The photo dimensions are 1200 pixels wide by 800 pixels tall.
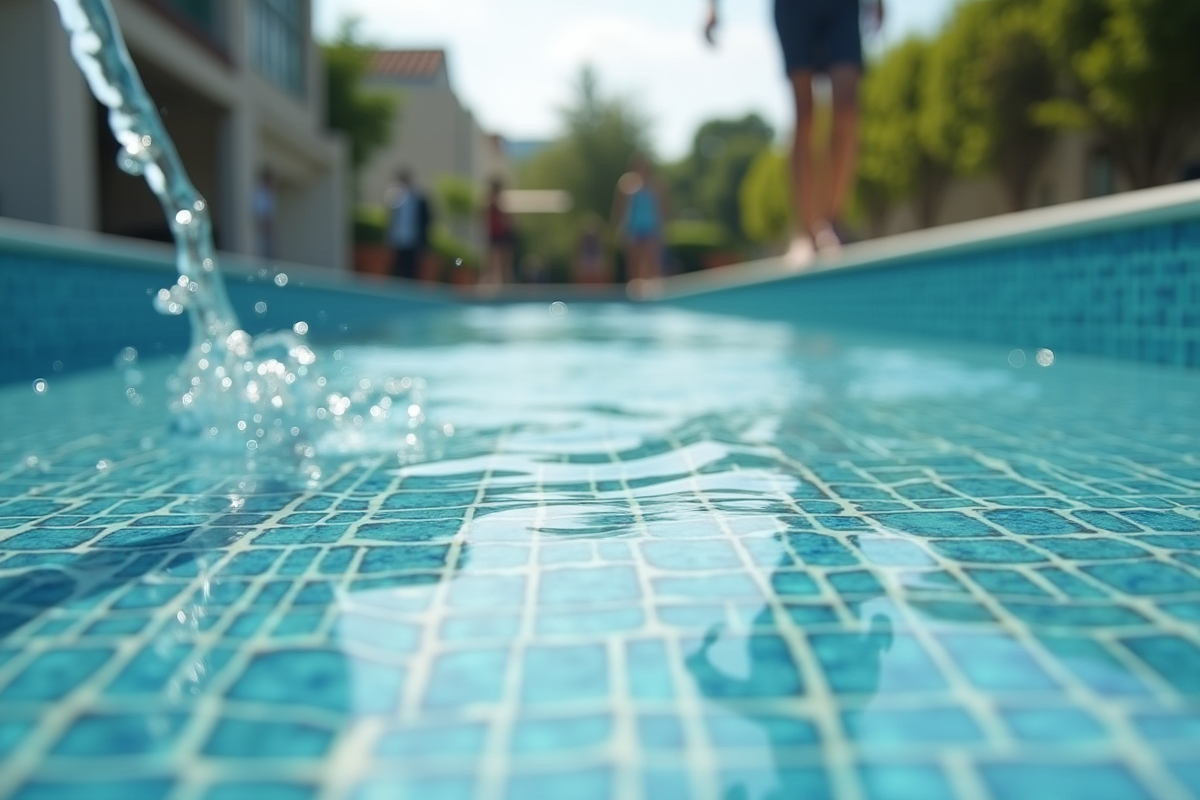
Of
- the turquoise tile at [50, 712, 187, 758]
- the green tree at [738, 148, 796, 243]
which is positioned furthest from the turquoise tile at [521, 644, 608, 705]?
the green tree at [738, 148, 796, 243]

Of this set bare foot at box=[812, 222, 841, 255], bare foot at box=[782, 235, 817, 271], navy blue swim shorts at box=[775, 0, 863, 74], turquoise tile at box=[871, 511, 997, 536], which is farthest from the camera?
bare foot at box=[782, 235, 817, 271]

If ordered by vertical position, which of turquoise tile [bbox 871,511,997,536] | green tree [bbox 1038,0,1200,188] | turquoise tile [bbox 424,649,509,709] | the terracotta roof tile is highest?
the terracotta roof tile

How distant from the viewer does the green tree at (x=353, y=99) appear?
20672 millimetres

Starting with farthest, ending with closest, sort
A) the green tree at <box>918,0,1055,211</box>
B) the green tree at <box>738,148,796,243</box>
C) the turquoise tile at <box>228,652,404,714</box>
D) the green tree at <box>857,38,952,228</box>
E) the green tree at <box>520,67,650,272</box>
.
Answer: the green tree at <box>520,67,650,272</box> < the green tree at <box>738,148,796,243</box> < the green tree at <box>857,38,952,228</box> < the green tree at <box>918,0,1055,211</box> < the turquoise tile at <box>228,652,404,714</box>

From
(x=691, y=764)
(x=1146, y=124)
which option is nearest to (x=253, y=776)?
(x=691, y=764)

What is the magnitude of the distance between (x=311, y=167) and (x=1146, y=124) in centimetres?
1328

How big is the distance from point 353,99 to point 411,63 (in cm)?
1822

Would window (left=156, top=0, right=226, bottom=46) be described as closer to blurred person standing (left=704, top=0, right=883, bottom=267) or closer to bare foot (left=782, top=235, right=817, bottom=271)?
bare foot (left=782, top=235, right=817, bottom=271)

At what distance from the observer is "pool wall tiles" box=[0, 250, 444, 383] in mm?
3203

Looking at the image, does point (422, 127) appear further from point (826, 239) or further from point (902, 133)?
point (826, 239)

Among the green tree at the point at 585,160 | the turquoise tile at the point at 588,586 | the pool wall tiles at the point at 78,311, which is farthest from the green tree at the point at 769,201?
the turquoise tile at the point at 588,586

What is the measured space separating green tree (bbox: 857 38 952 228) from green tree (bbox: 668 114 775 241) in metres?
24.5

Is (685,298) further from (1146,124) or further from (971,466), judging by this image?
(971,466)

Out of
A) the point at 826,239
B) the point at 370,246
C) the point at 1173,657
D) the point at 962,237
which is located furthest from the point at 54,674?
the point at 370,246
